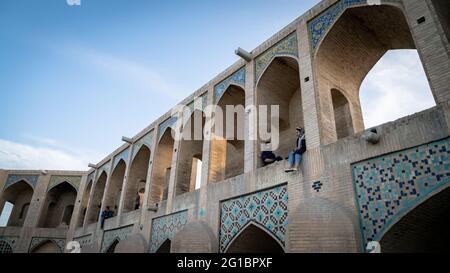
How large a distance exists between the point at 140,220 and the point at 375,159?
779 cm

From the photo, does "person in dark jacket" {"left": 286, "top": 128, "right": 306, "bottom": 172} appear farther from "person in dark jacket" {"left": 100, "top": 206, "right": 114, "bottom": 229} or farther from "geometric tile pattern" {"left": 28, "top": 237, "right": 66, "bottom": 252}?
"geometric tile pattern" {"left": 28, "top": 237, "right": 66, "bottom": 252}

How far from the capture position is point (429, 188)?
13.4 ft

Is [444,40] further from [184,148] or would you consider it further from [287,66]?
[184,148]

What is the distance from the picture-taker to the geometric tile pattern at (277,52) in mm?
7449

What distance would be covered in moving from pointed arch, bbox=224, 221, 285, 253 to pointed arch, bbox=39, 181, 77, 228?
14.4 m

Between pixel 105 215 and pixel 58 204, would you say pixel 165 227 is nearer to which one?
pixel 105 215

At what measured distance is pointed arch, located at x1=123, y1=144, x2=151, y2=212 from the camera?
12626 mm

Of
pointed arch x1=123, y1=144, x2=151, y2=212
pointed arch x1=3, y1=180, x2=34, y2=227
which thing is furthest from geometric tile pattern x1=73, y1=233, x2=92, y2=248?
pointed arch x1=3, y1=180, x2=34, y2=227

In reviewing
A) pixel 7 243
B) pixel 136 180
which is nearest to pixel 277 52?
pixel 136 180

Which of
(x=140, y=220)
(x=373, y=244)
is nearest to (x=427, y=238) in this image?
(x=373, y=244)

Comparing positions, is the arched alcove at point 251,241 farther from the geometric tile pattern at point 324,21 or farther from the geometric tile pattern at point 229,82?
the geometric tile pattern at point 324,21

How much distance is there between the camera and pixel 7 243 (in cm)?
1669

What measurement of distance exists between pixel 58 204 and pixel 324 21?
18.0 meters

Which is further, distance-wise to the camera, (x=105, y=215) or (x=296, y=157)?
(x=105, y=215)
